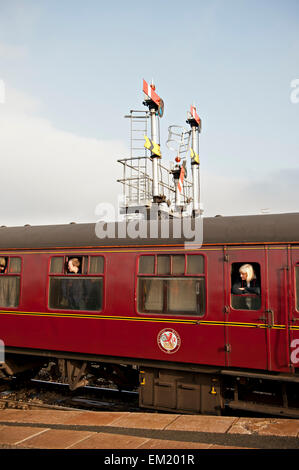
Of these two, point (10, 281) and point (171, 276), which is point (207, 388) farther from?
point (10, 281)

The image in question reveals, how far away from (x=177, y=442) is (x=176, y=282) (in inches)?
114

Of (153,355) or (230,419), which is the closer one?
(230,419)

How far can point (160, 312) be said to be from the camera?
7.53m

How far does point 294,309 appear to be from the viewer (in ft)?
21.7

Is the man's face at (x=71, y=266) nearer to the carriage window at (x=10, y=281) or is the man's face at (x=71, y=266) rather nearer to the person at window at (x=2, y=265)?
the carriage window at (x=10, y=281)

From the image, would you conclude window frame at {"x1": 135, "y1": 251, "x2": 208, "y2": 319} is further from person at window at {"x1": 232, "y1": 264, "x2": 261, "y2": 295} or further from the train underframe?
the train underframe

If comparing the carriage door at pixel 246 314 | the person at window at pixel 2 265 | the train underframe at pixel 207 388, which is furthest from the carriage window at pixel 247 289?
the person at window at pixel 2 265

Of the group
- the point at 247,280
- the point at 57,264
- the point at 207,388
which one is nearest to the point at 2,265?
the point at 57,264

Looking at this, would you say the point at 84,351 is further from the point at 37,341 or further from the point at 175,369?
the point at 175,369

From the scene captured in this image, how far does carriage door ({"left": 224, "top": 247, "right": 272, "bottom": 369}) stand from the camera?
22.2 feet

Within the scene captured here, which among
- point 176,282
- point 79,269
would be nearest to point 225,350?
point 176,282

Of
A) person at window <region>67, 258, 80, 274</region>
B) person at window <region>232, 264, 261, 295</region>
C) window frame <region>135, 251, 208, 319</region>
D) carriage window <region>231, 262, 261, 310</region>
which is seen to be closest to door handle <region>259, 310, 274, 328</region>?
carriage window <region>231, 262, 261, 310</region>

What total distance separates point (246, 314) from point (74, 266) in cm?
353

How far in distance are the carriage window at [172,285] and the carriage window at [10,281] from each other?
2.90 meters
